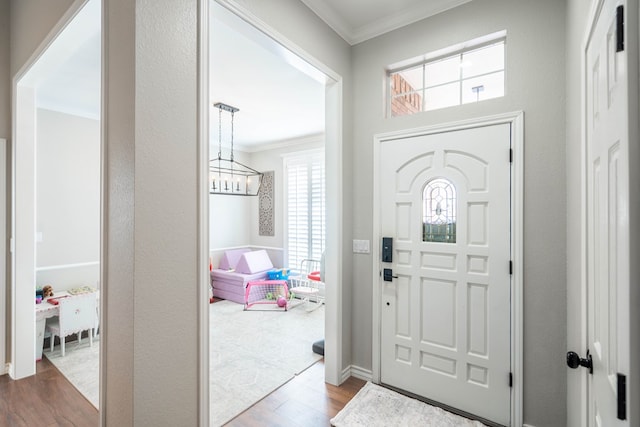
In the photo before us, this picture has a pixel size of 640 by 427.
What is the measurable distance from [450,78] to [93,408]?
3779 millimetres

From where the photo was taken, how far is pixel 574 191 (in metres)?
1.59

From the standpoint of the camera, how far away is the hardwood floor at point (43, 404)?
2.21 m

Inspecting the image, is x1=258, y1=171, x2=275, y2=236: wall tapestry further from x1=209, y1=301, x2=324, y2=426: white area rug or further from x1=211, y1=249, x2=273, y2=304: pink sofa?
x1=209, y1=301, x2=324, y2=426: white area rug

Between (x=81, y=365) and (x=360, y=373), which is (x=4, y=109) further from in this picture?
(x=360, y=373)

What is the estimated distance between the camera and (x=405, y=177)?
2.45 m

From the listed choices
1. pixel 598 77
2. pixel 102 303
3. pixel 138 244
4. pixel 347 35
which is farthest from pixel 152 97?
pixel 347 35

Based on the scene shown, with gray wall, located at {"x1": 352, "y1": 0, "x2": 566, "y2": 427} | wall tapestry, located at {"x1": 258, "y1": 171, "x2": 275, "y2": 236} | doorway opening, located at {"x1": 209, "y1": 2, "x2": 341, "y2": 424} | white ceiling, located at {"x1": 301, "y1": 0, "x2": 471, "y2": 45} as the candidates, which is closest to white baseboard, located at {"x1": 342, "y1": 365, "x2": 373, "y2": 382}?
doorway opening, located at {"x1": 209, "y1": 2, "x2": 341, "y2": 424}

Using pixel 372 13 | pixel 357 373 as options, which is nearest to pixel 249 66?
pixel 372 13

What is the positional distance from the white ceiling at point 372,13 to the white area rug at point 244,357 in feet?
10.0

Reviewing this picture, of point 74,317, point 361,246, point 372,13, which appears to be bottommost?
point 74,317

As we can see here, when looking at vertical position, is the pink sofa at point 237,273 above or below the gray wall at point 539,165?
below

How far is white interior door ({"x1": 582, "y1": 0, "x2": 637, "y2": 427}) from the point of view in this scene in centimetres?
68

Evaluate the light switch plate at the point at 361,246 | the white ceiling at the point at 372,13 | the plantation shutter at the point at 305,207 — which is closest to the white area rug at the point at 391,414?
the light switch plate at the point at 361,246

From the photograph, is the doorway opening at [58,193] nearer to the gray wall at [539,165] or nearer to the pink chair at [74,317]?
the pink chair at [74,317]
